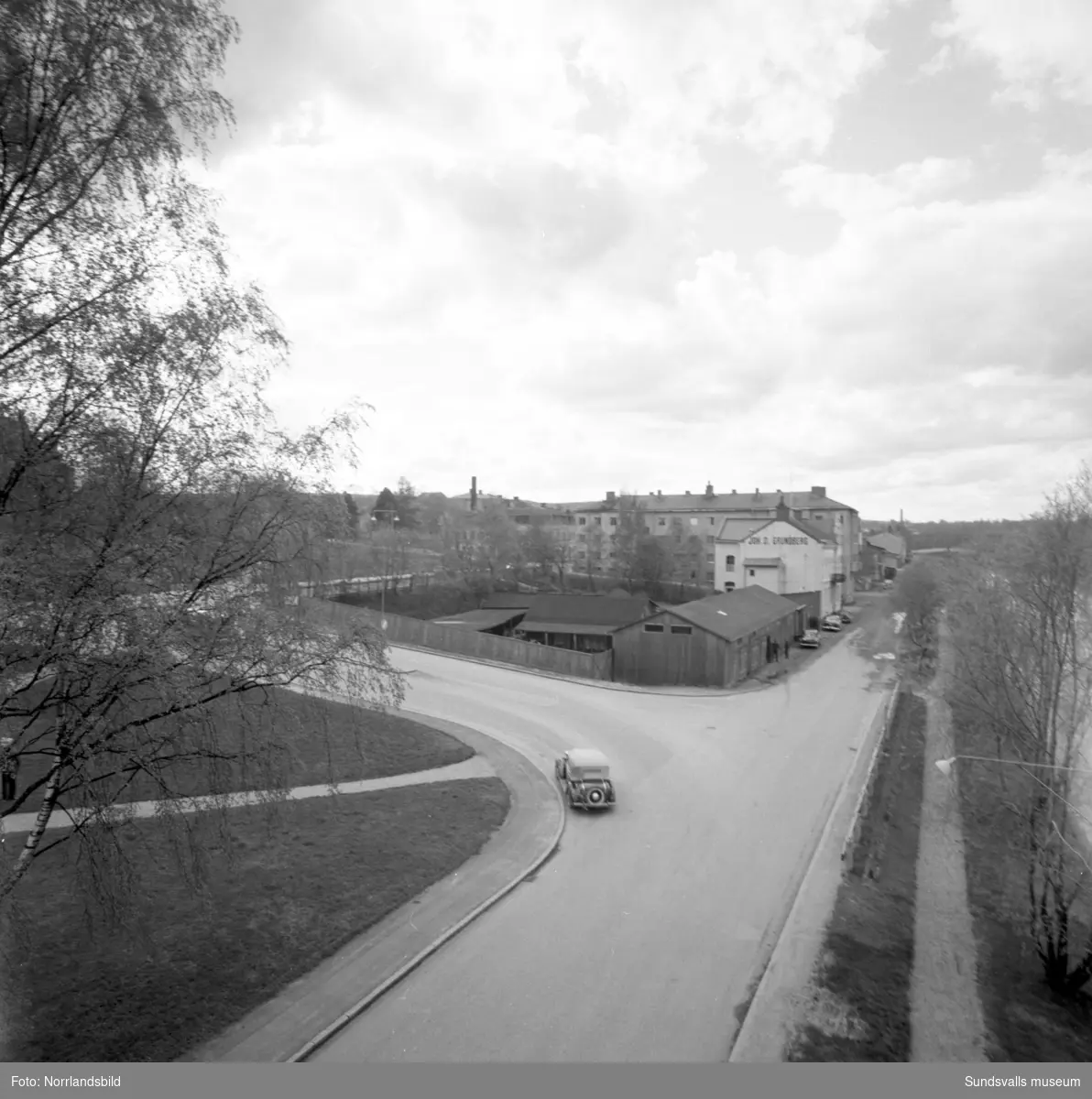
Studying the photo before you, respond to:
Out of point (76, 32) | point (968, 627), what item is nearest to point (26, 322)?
point (76, 32)

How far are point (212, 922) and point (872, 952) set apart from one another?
8708 mm

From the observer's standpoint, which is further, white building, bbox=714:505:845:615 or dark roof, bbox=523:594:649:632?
white building, bbox=714:505:845:615

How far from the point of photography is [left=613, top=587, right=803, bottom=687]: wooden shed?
1020 inches

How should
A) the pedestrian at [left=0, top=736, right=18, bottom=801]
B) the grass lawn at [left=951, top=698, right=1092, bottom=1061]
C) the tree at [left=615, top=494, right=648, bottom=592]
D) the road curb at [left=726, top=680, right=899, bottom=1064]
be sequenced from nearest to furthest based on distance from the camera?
the pedestrian at [left=0, top=736, right=18, bottom=801], the road curb at [left=726, top=680, right=899, bottom=1064], the grass lawn at [left=951, top=698, right=1092, bottom=1061], the tree at [left=615, top=494, right=648, bottom=592]

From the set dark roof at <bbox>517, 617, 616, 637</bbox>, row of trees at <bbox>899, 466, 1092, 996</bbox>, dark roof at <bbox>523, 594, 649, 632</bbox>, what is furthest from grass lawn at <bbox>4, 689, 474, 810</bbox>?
dark roof at <bbox>523, 594, 649, 632</bbox>

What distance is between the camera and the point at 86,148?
5305 mm

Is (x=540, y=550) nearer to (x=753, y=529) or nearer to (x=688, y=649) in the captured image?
(x=753, y=529)

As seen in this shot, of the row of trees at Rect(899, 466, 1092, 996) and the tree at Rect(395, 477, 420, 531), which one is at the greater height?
the tree at Rect(395, 477, 420, 531)

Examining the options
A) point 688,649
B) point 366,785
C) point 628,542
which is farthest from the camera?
point 628,542

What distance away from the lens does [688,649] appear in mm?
26297

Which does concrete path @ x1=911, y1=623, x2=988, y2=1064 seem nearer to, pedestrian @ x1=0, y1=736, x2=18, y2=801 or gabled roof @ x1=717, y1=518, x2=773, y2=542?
pedestrian @ x1=0, y1=736, x2=18, y2=801

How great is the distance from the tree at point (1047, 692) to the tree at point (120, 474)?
9.36m

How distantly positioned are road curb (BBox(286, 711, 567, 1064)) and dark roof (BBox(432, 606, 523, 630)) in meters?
22.2

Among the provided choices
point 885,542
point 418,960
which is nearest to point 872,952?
point 418,960
